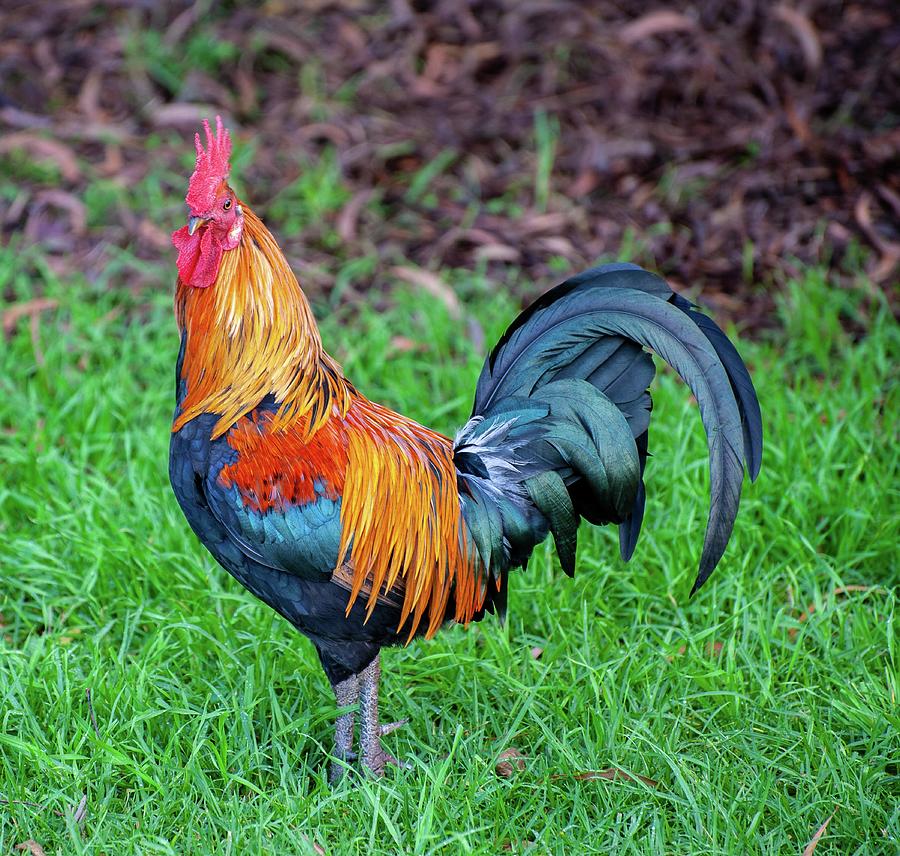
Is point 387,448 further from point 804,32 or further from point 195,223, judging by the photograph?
point 804,32

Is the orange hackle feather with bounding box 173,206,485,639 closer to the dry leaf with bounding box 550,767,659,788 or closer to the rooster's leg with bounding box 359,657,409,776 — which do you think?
the rooster's leg with bounding box 359,657,409,776

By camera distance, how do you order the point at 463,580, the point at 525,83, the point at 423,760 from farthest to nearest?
the point at 525,83, the point at 423,760, the point at 463,580

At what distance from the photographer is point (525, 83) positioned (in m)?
7.13

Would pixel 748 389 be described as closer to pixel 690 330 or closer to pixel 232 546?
pixel 690 330

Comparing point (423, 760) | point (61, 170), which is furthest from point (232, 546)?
point (61, 170)

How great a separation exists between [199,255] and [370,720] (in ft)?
4.81

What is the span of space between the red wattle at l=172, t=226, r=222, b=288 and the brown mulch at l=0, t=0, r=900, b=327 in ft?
8.90

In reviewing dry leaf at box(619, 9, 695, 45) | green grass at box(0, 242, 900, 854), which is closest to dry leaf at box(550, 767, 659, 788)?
green grass at box(0, 242, 900, 854)

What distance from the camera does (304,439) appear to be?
303cm

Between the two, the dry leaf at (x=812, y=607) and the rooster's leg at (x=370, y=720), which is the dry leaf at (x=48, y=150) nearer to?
the rooster's leg at (x=370, y=720)

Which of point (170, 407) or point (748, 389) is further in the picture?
point (170, 407)

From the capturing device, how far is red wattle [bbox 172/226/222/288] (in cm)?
299

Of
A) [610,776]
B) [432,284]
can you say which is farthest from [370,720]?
[432,284]

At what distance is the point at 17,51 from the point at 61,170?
133 cm
